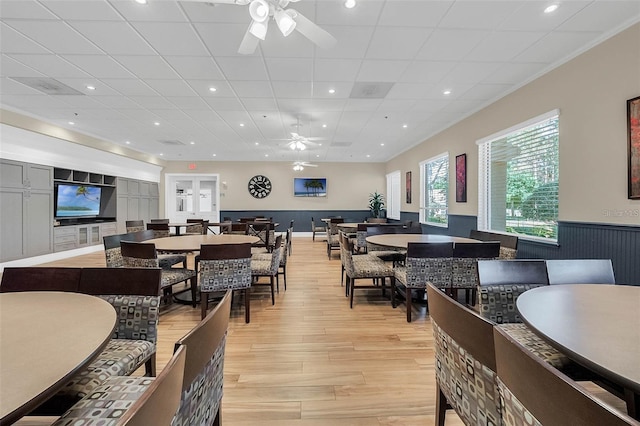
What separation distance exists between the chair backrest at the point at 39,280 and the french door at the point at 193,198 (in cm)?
921

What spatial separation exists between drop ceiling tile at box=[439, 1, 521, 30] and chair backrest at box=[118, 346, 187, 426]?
321 centimetres

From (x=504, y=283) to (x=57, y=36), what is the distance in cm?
473

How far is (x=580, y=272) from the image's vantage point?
1.70m

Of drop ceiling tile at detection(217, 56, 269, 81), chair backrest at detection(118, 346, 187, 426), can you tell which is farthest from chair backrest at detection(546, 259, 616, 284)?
drop ceiling tile at detection(217, 56, 269, 81)

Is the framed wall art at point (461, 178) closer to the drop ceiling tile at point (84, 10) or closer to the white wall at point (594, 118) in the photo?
the white wall at point (594, 118)

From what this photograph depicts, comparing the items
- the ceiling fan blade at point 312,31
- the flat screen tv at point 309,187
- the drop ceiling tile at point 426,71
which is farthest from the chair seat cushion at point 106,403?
the flat screen tv at point 309,187

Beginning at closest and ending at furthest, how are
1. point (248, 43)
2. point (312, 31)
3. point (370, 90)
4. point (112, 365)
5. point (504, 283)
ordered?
point (112, 365) → point (504, 283) → point (312, 31) → point (248, 43) → point (370, 90)

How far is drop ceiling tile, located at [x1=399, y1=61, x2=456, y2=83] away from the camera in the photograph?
3.44m

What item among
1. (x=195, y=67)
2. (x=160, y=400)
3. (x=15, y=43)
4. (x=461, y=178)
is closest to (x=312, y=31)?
(x=195, y=67)

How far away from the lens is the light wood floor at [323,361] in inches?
66.3

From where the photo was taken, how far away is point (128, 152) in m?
8.47

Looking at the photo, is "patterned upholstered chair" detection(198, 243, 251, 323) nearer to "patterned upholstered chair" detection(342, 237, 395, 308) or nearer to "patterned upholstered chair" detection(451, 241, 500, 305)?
"patterned upholstered chair" detection(342, 237, 395, 308)

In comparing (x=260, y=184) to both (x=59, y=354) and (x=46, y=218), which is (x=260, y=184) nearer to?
(x=46, y=218)

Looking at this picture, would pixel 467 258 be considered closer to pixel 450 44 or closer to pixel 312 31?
pixel 450 44
